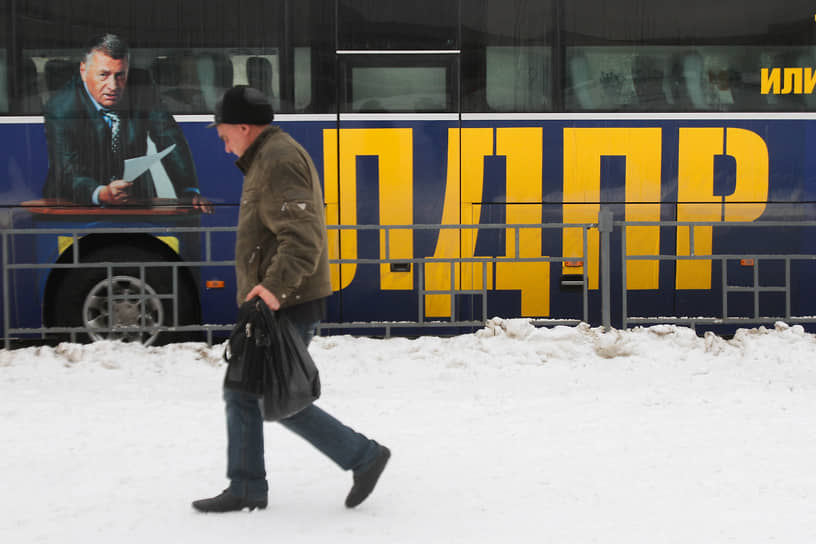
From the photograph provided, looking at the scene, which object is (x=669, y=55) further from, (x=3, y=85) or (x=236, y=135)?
(x=3, y=85)

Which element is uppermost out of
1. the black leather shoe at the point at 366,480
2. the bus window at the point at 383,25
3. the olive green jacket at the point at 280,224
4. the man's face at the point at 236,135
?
the bus window at the point at 383,25

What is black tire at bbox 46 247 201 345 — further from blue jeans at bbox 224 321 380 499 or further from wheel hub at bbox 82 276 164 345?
blue jeans at bbox 224 321 380 499

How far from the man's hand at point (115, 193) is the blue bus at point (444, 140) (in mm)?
62

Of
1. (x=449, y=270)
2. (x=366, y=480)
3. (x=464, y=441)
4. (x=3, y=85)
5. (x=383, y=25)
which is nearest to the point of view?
(x=366, y=480)

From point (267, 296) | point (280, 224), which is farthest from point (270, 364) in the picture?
point (280, 224)

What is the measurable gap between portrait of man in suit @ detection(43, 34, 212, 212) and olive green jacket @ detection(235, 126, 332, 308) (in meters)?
4.64

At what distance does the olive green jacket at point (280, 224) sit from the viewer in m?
3.62

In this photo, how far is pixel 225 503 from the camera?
12.8ft

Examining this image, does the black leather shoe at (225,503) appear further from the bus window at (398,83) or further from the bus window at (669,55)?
the bus window at (669,55)

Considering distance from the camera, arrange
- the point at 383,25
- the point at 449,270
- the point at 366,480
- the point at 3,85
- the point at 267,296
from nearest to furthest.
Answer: the point at 267,296 < the point at 366,480 < the point at 3,85 < the point at 383,25 < the point at 449,270

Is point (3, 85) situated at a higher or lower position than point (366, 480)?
higher

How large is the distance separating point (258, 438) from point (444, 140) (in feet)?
16.0

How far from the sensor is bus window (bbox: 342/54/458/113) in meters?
8.21

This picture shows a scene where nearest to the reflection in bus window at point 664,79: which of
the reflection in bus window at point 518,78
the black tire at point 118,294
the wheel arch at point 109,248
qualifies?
the reflection in bus window at point 518,78
